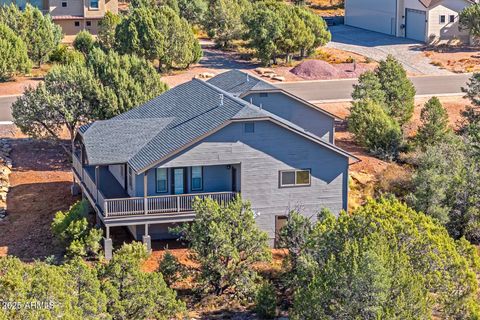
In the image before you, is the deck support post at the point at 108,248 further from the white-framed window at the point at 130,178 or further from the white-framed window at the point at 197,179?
the white-framed window at the point at 197,179

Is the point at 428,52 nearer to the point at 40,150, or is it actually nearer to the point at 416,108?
the point at 416,108

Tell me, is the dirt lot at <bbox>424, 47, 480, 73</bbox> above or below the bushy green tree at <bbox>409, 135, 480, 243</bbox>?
above

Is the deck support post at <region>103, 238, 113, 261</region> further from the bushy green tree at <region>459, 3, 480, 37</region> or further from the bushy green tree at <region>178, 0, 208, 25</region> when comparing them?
the bushy green tree at <region>459, 3, 480, 37</region>

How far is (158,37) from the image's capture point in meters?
60.6

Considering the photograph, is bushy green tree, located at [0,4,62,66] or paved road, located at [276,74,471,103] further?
bushy green tree, located at [0,4,62,66]

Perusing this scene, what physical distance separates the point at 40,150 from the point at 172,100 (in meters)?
10.1

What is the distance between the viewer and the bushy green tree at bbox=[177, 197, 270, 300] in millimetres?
29250

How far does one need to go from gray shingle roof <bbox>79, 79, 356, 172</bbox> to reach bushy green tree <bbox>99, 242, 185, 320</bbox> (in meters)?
6.49

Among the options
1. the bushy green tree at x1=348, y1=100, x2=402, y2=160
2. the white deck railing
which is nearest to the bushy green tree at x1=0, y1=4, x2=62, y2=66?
the bushy green tree at x1=348, y1=100, x2=402, y2=160

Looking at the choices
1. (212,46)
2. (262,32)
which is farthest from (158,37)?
(212,46)

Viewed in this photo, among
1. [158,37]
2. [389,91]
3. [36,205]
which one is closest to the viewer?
[36,205]

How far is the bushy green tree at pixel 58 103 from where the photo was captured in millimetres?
41506

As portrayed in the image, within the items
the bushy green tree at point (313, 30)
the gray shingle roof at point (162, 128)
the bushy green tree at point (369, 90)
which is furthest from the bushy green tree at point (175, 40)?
the gray shingle roof at point (162, 128)

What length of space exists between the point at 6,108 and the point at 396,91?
23.0 meters
